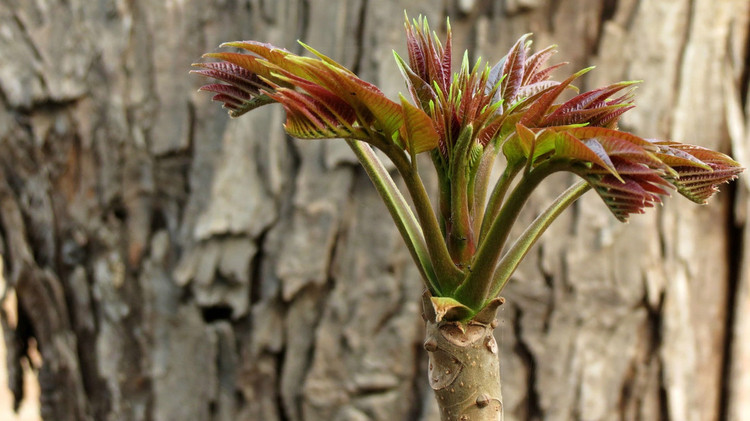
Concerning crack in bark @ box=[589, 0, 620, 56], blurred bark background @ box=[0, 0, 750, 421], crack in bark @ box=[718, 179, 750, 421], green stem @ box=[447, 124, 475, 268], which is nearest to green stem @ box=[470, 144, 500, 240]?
green stem @ box=[447, 124, 475, 268]

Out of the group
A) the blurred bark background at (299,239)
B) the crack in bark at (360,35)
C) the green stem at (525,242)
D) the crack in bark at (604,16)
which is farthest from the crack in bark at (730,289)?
the green stem at (525,242)

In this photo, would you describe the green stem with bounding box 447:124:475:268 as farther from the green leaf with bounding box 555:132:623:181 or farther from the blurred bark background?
the blurred bark background

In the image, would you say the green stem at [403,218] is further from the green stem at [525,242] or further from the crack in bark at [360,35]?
the crack in bark at [360,35]

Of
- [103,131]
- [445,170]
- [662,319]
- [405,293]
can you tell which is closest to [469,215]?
[445,170]

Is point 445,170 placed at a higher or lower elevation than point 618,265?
higher

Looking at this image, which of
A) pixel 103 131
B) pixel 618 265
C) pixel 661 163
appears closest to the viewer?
pixel 661 163

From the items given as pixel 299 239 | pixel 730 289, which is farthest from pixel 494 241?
pixel 730 289

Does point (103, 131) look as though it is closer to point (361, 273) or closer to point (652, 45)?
point (361, 273)
